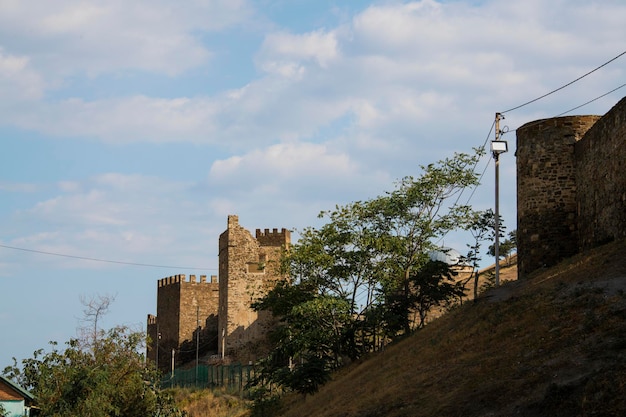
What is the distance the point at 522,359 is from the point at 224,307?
5103 centimetres

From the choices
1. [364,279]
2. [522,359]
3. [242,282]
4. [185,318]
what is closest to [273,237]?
[242,282]

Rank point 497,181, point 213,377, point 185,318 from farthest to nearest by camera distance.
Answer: point 185,318
point 213,377
point 497,181

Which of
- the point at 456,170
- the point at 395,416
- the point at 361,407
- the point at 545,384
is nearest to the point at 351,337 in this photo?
the point at 456,170

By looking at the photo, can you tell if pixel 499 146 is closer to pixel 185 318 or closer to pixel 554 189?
pixel 554 189

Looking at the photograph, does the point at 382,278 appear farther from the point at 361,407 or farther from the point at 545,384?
the point at 545,384

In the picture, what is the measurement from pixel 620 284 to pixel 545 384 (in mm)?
6243

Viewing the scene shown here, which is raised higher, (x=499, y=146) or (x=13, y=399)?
(x=499, y=146)

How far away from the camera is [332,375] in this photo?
126 feet

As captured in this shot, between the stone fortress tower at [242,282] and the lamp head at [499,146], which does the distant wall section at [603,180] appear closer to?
the lamp head at [499,146]

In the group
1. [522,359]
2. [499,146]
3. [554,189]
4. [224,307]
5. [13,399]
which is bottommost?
[13,399]

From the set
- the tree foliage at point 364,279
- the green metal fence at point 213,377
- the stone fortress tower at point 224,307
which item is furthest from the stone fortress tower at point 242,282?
the tree foliage at point 364,279

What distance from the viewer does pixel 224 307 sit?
69.8 m

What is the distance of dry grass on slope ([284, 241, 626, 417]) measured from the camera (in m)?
17.2

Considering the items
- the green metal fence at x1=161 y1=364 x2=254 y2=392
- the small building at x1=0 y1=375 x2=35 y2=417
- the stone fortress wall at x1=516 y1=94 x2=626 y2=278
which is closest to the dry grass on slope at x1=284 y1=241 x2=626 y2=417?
the stone fortress wall at x1=516 y1=94 x2=626 y2=278
